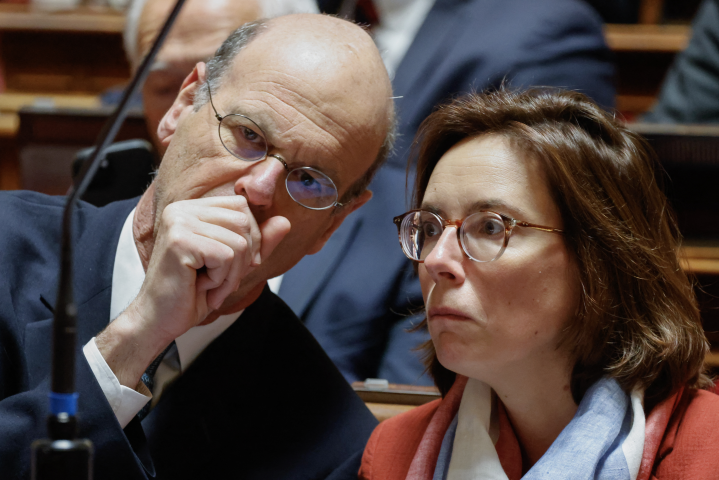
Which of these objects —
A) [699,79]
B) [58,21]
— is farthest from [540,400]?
[58,21]

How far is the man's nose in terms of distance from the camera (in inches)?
50.6

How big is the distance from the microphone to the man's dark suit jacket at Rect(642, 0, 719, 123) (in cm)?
241

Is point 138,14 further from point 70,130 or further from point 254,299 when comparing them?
point 254,299

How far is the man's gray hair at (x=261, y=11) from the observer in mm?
2209

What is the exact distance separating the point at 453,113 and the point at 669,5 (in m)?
2.81

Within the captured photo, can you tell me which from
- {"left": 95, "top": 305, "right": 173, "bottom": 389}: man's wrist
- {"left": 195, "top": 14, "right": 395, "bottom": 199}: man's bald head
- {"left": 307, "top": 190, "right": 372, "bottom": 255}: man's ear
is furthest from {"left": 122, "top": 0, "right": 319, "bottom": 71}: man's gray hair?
{"left": 95, "top": 305, "right": 173, "bottom": 389}: man's wrist

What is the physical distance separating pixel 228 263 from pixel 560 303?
50 cm

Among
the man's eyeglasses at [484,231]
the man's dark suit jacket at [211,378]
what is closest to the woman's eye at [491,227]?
the man's eyeglasses at [484,231]

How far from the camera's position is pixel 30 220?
146 cm

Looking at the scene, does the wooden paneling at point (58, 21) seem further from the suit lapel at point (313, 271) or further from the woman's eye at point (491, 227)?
the woman's eye at point (491, 227)

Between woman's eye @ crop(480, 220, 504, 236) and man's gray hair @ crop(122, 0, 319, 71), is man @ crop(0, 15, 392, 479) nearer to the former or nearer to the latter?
woman's eye @ crop(480, 220, 504, 236)

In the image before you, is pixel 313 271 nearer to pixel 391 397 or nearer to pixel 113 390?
pixel 391 397

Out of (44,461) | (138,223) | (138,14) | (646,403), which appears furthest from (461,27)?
(44,461)

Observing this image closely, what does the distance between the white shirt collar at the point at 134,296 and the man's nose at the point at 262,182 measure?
0.27m
